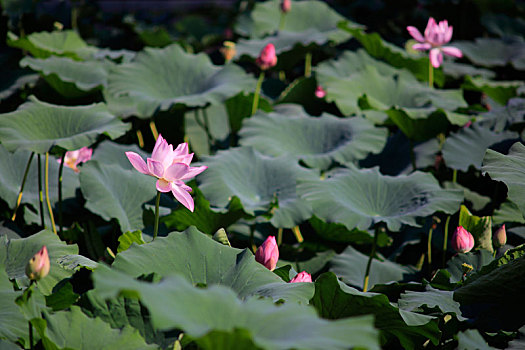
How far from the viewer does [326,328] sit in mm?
705

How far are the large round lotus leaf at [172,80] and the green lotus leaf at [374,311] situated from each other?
101 centimetres

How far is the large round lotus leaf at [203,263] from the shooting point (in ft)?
3.45

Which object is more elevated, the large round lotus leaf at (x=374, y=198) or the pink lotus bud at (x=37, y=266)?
the pink lotus bud at (x=37, y=266)

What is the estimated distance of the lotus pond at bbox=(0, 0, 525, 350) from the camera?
0.93 metres

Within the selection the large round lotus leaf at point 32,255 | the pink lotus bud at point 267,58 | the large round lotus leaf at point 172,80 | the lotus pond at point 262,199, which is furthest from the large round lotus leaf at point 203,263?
the pink lotus bud at point 267,58

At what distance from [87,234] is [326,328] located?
1128 mm

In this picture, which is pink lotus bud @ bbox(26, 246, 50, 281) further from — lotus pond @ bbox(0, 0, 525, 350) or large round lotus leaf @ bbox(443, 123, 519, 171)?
large round lotus leaf @ bbox(443, 123, 519, 171)

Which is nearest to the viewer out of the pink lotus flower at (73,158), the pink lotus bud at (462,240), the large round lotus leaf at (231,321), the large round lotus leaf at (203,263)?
the large round lotus leaf at (231,321)

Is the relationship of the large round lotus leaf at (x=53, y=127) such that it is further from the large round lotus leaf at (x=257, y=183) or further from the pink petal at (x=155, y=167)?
the pink petal at (x=155, y=167)

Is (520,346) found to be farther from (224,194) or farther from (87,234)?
(87,234)

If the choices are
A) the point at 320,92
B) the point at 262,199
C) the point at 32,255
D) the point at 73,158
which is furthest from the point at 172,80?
the point at 32,255

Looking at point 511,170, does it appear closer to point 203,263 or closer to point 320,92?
point 203,263

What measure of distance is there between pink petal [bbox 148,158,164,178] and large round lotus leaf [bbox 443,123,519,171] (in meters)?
1.17

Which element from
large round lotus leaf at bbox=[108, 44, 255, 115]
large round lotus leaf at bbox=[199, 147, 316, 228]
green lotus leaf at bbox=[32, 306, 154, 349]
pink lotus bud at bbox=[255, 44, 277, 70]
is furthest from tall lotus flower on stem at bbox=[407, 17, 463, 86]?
green lotus leaf at bbox=[32, 306, 154, 349]
